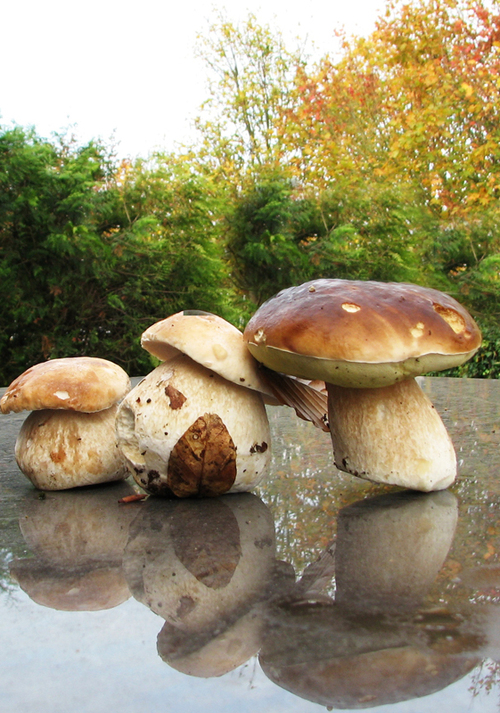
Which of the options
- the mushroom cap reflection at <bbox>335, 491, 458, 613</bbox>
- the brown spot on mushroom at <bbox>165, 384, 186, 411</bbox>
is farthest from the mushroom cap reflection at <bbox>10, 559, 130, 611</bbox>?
the brown spot on mushroom at <bbox>165, 384, 186, 411</bbox>

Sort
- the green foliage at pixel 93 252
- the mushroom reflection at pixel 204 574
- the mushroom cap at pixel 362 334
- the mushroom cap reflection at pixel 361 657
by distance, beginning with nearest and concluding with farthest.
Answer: the mushroom cap reflection at pixel 361 657 < the mushroom reflection at pixel 204 574 < the mushroom cap at pixel 362 334 < the green foliage at pixel 93 252

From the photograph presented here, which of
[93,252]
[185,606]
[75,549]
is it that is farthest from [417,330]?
[93,252]

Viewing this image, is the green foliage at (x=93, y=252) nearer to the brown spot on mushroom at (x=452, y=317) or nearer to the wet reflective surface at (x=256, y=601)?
the wet reflective surface at (x=256, y=601)

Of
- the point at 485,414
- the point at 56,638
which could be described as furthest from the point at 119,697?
the point at 485,414

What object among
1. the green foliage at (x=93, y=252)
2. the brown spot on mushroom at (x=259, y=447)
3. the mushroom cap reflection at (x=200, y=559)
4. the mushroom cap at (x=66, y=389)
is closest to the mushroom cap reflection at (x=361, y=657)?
the mushroom cap reflection at (x=200, y=559)

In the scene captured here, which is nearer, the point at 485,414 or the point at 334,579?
the point at 334,579

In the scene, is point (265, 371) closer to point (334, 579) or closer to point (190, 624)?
point (334, 579)

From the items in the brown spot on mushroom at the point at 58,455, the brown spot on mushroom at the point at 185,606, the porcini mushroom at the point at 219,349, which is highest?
the porcini mushroom at the point at 219,349
